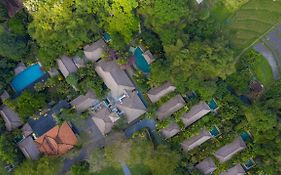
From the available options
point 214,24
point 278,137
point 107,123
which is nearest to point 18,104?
point 107,123

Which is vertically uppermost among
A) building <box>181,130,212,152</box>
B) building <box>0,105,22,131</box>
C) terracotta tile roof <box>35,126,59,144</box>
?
building <box>0,105,22,131</box>

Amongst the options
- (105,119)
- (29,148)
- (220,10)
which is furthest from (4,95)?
(220,10)

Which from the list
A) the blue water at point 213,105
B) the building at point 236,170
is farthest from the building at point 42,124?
the building at point 236,170

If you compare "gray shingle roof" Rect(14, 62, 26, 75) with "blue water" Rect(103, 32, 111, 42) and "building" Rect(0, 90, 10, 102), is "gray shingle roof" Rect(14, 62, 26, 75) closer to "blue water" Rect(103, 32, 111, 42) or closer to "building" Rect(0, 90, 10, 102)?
"building" Rect(0, 90, 10, 102)

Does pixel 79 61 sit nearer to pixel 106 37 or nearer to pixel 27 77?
Answer: pixel 106 37

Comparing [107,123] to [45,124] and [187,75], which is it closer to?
[45,124]

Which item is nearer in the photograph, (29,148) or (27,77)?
(29,148)

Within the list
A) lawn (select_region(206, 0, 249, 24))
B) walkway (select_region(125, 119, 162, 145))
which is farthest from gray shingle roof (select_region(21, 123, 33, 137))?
lawn (select_region(206, 0, 249, 24))
